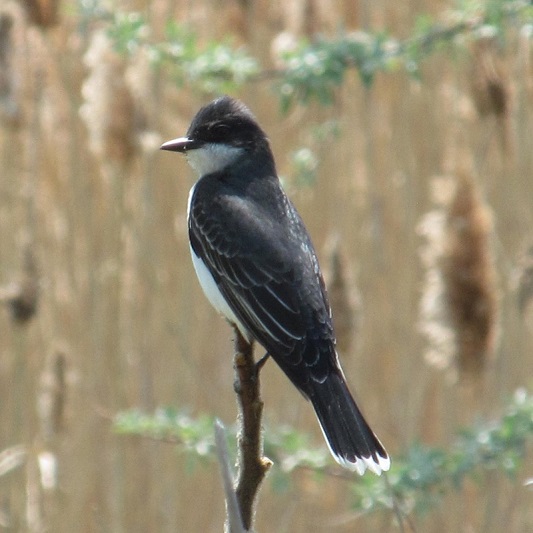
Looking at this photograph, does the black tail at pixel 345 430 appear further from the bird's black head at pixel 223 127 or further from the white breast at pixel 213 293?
the bird's black head at pixel 223 127

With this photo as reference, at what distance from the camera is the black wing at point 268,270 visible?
8.57 feet

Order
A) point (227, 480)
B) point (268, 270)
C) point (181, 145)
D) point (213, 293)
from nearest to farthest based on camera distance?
point (227, 480), point (268, 270), point (213, 293), point (181, 145)

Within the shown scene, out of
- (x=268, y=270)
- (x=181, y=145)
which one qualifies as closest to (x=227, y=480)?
(x=268, y=270)

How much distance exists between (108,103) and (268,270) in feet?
5.02

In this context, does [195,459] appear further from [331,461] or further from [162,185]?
[162,185]

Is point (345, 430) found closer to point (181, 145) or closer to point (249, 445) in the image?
point (249, 445)

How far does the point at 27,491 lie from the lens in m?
4.12

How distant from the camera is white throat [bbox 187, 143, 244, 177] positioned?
126 inches


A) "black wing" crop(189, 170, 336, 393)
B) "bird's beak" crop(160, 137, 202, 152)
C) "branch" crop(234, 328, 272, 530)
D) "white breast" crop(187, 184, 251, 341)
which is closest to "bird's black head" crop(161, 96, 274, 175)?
"bird's beak" crop(160, 137, 202, 152)

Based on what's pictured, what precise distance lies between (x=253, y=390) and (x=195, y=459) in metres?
1.67

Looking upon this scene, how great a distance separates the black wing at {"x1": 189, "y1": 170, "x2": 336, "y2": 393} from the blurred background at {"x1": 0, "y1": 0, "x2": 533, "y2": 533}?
3.17 ft

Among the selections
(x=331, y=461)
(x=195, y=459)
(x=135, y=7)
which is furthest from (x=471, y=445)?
(x=135, y=7)

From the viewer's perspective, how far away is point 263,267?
2.78m

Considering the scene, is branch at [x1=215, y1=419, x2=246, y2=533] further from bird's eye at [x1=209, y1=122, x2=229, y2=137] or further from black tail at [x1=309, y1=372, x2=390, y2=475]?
bird's eye at [x1=209, y1=122, x2=229, y2=137]
